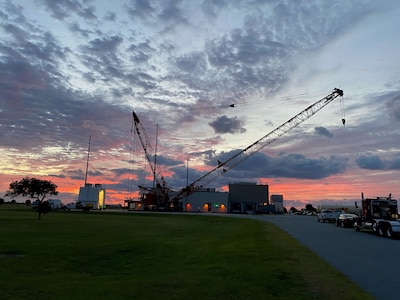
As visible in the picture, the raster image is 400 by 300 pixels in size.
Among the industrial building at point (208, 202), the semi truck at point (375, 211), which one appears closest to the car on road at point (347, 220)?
the semi truck at point (375, 211)

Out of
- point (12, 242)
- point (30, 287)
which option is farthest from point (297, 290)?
point (12, 242)

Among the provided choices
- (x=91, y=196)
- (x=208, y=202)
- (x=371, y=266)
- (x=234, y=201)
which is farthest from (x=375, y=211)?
(x=234, y=201)

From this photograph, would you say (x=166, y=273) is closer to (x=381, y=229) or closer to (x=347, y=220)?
(x=381, y=229)

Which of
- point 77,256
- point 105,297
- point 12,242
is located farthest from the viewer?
point 12,242

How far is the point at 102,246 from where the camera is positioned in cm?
2156

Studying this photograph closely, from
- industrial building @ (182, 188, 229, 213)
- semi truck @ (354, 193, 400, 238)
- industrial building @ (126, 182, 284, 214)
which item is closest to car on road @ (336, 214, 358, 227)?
semi truck @ (354, 193, 400, 238)

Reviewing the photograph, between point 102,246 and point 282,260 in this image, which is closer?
point 282,260

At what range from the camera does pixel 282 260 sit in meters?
15.8

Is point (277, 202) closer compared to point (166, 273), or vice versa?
point (166, 273)

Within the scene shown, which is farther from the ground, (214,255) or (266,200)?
(266,200)

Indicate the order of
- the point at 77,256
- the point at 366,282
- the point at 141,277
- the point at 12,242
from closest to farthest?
1. the point at 366,282
2. the point at 141,277
3. the point at 77,256
4. the point at 12,242

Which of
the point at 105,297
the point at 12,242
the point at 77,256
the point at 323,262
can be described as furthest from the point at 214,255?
the point at 12,242

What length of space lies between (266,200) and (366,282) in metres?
128

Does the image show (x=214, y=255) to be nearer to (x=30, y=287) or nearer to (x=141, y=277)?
(x=141, y=277)
